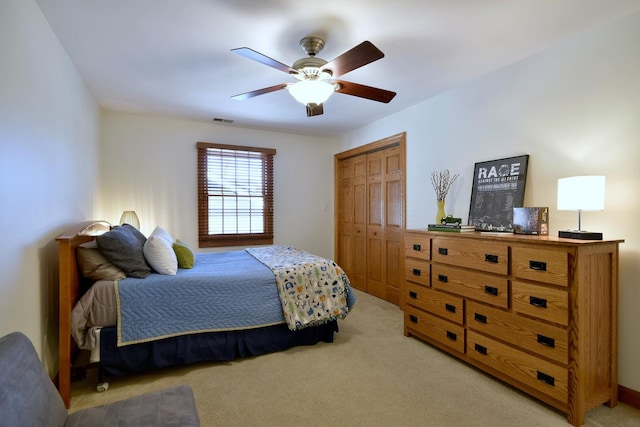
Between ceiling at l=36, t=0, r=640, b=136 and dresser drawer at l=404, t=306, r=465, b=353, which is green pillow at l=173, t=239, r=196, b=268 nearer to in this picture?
ceiling at l=36, t=0, r=640, b=136

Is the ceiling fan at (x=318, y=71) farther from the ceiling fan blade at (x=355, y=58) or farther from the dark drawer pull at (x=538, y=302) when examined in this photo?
the dark drawer pull at (x=538, y=302)

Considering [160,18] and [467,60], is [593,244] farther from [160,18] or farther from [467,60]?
[160,18]

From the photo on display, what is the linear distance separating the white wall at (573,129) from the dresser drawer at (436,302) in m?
0.91

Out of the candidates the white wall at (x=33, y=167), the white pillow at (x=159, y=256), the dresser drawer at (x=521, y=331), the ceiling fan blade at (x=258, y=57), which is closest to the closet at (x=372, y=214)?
the dresser drawer at (x=521, y=331)

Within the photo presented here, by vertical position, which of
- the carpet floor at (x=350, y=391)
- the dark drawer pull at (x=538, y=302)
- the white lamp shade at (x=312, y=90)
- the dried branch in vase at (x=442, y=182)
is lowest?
the carpet floor at (x=350, y=391)

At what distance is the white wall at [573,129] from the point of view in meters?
2.00

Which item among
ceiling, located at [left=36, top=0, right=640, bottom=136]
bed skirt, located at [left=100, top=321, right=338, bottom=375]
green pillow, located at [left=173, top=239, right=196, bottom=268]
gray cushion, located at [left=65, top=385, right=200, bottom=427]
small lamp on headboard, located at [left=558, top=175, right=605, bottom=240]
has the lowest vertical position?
bed skirt, located at [left=100, top=321, right=338, bottom=375]

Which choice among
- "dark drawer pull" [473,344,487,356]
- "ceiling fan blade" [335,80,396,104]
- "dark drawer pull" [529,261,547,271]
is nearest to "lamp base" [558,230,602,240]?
"dark drawer pull" [529,261,547,271]

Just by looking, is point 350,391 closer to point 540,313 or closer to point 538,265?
point 540,313

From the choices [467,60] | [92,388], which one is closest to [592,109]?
[467,60]

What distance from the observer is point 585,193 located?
1.90 meters

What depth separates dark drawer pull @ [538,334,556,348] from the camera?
74.9 inches

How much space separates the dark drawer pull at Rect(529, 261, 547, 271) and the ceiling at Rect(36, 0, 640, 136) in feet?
5.13

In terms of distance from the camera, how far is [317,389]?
2158mm
